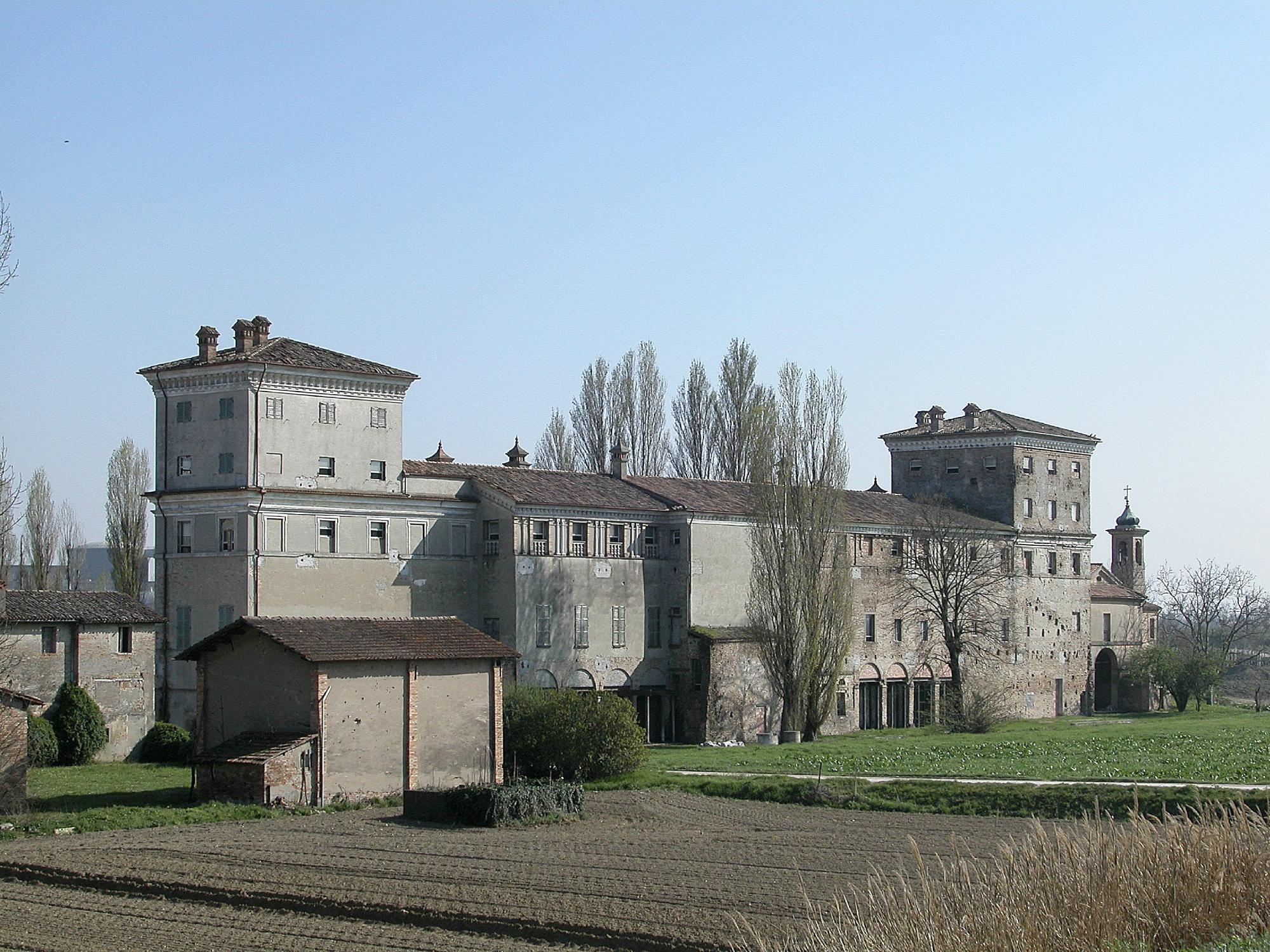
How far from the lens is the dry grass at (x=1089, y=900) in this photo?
1245 centimetres

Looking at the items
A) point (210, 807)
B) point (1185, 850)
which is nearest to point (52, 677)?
point (210, 807)

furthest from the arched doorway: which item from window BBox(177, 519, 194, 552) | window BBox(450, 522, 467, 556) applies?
window BBox(177, 519, 194, 552)

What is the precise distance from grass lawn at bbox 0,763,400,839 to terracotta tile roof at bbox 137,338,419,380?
14.2 metres

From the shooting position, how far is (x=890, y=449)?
71938 mm

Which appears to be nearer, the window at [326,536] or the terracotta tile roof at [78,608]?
the terracotta tile roof at [78,608]

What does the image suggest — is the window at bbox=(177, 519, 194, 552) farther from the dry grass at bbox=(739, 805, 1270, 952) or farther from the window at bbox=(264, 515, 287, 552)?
the dry grass at bbox=(739, 805, 1270, 952)

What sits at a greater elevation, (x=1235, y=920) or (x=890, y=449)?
(x=890, y=449)

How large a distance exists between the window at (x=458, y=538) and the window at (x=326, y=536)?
439 centimetres

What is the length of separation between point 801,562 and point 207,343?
2186 cm

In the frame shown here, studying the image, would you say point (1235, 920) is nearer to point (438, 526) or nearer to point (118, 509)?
point (438, 526)

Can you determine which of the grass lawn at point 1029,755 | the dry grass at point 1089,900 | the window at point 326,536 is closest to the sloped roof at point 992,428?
the grass lawn at point 1029,755

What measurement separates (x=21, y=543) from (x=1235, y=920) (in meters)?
64.5

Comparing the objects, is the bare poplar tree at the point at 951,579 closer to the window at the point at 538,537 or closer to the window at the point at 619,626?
the window at the point at 619,626

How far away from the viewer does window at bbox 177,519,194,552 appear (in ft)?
161
